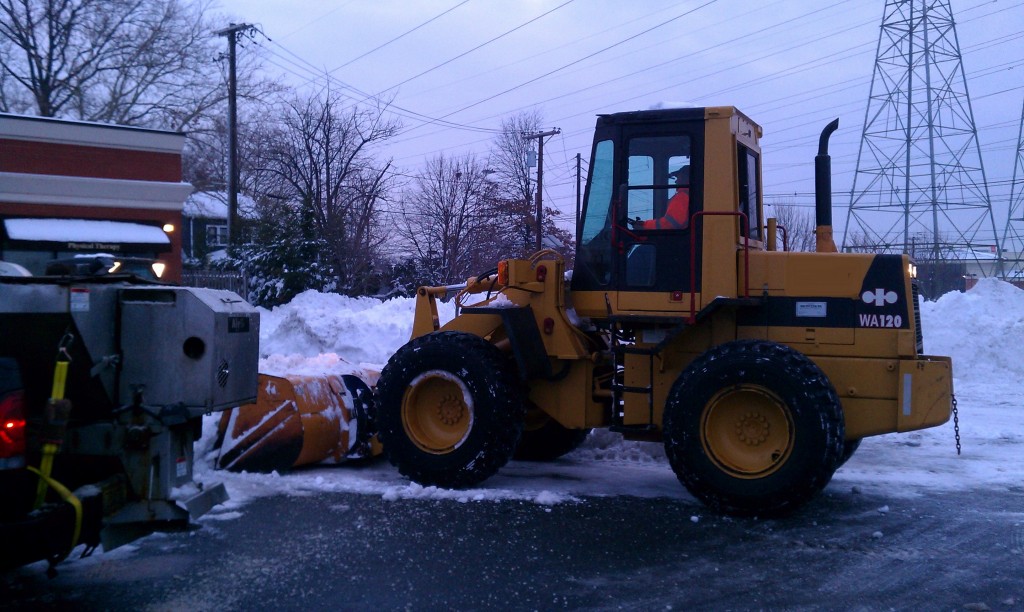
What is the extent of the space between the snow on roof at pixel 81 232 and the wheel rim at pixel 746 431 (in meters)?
9.93

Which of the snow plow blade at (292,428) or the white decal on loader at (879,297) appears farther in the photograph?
the snow plow blade at (292,428)

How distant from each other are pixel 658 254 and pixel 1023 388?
8.94 metres

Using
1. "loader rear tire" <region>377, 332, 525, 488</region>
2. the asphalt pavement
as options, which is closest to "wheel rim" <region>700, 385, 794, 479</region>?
the asphalt pavement

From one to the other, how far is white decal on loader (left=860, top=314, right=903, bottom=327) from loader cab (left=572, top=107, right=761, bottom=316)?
3.48 ft

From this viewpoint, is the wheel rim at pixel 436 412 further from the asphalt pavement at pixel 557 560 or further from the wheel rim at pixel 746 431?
the wheel rim at pixel 746 431

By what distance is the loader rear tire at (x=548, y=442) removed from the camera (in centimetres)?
945

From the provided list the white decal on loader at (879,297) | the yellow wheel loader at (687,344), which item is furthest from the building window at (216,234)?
the white decal on loader at (879,297)

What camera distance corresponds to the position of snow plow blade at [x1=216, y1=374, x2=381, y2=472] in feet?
27.7

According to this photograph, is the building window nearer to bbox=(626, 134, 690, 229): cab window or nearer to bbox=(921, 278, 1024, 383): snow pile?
bbox=(921, 278, 1024, 383): snow pile

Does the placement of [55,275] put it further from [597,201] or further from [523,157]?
[523,157]

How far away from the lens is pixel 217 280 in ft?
80.4

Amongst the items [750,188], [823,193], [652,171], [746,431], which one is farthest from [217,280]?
[746,431]

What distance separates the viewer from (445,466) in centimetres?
810

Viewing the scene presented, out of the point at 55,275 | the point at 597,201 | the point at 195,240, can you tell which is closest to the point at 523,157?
the point at 195,240
